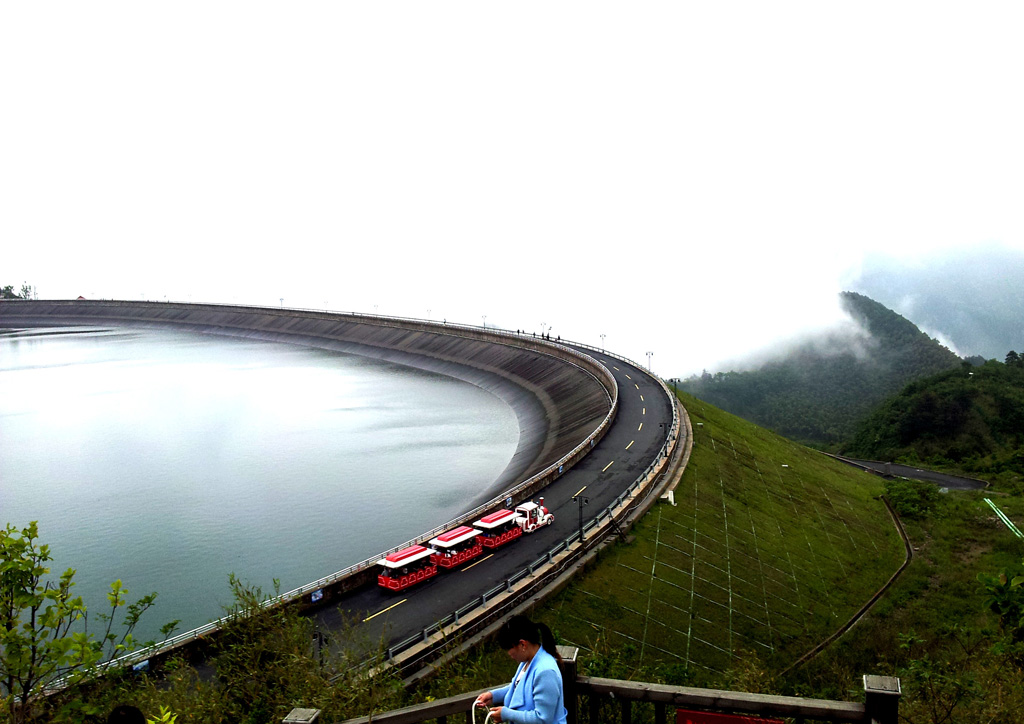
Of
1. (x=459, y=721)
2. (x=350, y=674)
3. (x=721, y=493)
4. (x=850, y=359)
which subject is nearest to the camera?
(x=459, y=721)

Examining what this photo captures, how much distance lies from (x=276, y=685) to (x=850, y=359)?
485 ft

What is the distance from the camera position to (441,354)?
115000 millimetres

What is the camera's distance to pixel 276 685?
412 inches

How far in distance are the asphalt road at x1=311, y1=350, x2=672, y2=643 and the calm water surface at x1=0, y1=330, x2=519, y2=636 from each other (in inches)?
341

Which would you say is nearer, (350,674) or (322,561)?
(350,674)

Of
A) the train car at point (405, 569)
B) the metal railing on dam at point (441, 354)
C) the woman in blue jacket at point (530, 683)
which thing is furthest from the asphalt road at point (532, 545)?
the woman in blue jacket at point (530, 683)

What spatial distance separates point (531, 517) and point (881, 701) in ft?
90.2

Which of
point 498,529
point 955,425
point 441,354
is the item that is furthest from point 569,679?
point 441,354

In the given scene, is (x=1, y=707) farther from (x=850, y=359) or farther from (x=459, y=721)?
(x=850, y=359)

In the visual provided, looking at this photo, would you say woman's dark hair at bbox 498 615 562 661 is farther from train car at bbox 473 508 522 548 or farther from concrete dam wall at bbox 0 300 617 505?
concrete dam wall at bbox 0 300 617 505

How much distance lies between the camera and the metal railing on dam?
35.1m

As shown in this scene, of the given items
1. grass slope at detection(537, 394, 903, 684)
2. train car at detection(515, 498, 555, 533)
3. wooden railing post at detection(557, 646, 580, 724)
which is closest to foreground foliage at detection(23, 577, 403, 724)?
wooden railing post at detection(557, 646, 580, 724)

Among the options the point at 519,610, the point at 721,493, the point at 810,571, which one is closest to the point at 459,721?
the point at 519,610

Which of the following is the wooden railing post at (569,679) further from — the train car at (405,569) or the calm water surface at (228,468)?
the calm water surface at (228,468)
